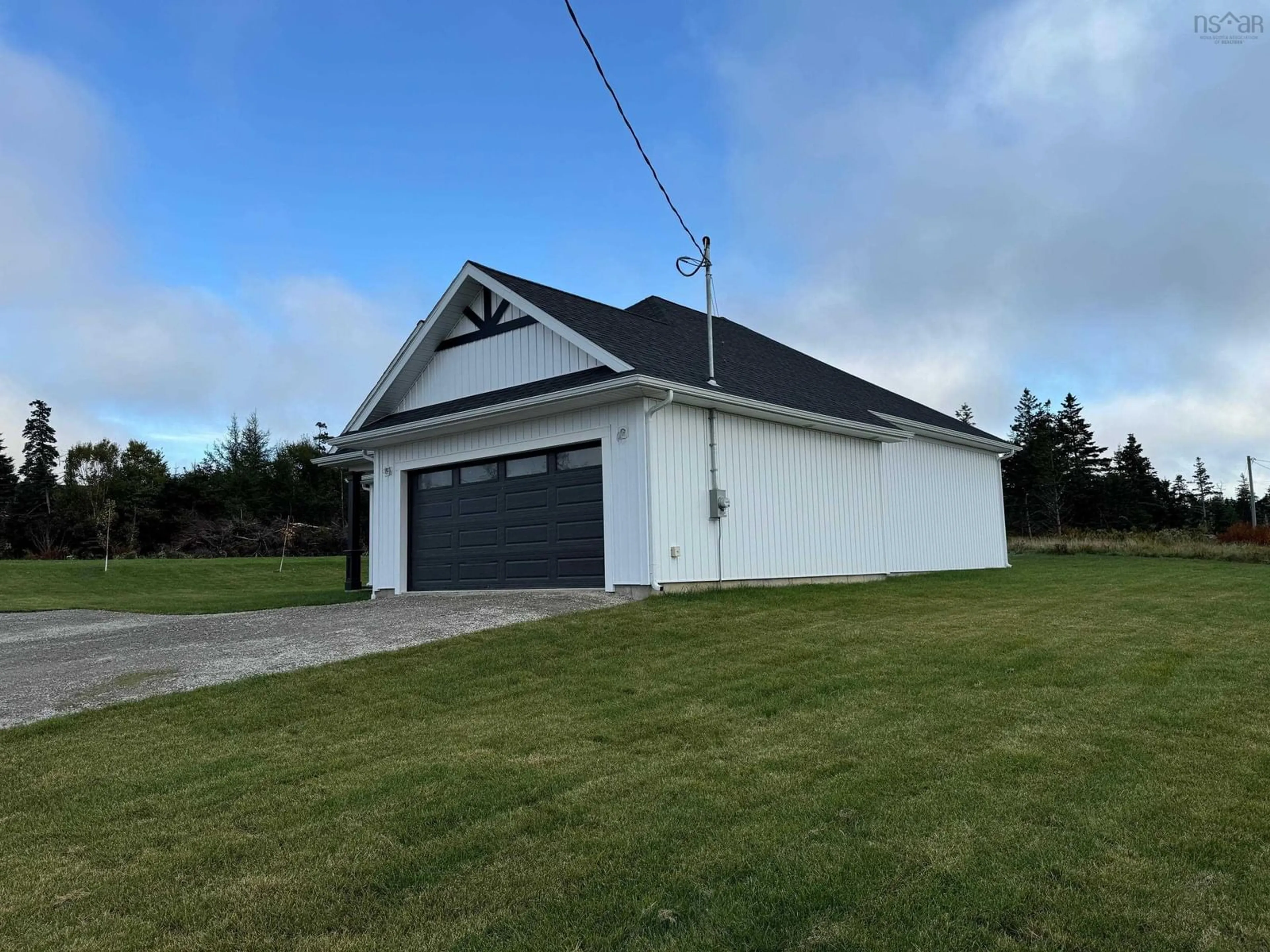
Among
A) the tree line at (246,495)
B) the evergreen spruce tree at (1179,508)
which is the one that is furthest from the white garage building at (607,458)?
the evergreen spruce tree at (1179,508)

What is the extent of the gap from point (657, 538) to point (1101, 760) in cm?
734

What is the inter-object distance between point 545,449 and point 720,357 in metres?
4.10

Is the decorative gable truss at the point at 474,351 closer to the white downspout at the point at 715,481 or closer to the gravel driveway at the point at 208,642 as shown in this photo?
the white downspout at the point at 715,481

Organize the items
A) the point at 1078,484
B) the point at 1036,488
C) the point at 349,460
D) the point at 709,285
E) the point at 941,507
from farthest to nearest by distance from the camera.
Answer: the point at 1078,484
the point at 1036,488
the point at 941,507
the point at 349,460
the point at 709,285

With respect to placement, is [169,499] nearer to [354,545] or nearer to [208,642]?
[354,545]

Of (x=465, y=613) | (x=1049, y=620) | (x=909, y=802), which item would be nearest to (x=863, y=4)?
(x=1049, y=620)

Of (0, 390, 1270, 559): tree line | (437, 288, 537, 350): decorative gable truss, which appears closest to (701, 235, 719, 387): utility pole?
(437, 288, 537, 350): decorative gable truss

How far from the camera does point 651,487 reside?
1112 centimetres

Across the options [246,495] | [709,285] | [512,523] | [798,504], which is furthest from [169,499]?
[798,504]

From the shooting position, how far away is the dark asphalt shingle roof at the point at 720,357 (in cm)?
1246

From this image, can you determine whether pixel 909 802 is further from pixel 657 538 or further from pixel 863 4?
pixel 863 4

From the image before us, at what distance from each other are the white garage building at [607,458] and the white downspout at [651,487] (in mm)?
28

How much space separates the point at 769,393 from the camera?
44.1 feet

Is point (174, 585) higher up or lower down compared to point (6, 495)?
lower down
